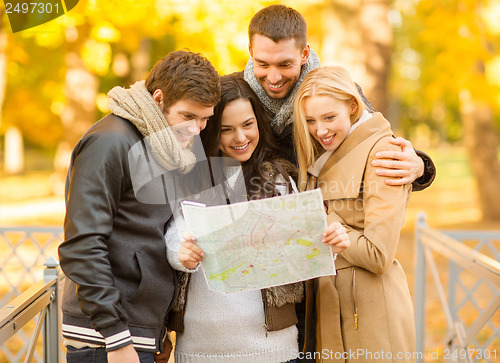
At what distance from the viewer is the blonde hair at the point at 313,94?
249 centimetres

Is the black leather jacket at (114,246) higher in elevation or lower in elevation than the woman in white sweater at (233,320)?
higher

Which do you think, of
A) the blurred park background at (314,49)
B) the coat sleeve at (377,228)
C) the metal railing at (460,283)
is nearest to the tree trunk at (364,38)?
the blurred park background at (314,49)

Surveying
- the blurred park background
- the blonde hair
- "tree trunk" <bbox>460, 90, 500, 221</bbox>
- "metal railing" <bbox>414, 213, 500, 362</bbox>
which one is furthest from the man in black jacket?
"tree trunk" <bbox>460, 90, 500, 221</bbox>

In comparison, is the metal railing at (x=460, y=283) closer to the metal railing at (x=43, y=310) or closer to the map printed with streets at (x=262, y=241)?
the map printed with streets at (x=262, y=241)

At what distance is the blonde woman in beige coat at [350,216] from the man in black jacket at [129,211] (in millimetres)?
515

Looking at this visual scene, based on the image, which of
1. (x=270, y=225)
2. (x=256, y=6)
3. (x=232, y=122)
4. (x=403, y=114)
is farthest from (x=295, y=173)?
(x=403, y=114)

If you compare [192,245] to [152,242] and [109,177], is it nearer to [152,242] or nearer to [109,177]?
[152,242]

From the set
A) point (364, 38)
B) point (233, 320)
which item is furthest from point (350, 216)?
point (364, 38)

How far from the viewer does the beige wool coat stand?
240cm

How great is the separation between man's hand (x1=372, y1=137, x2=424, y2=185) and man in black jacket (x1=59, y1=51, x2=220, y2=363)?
2.53ft

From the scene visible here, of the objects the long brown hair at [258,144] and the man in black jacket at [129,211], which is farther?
the long brown hair at [258,144]

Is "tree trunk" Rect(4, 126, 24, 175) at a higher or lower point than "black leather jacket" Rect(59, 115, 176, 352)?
higher

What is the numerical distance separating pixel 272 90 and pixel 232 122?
1.42 feet

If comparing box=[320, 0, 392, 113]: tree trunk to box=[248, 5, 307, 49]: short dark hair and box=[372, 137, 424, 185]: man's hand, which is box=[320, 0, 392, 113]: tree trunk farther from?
box=[372, 137, 424, 185]: man's hand
